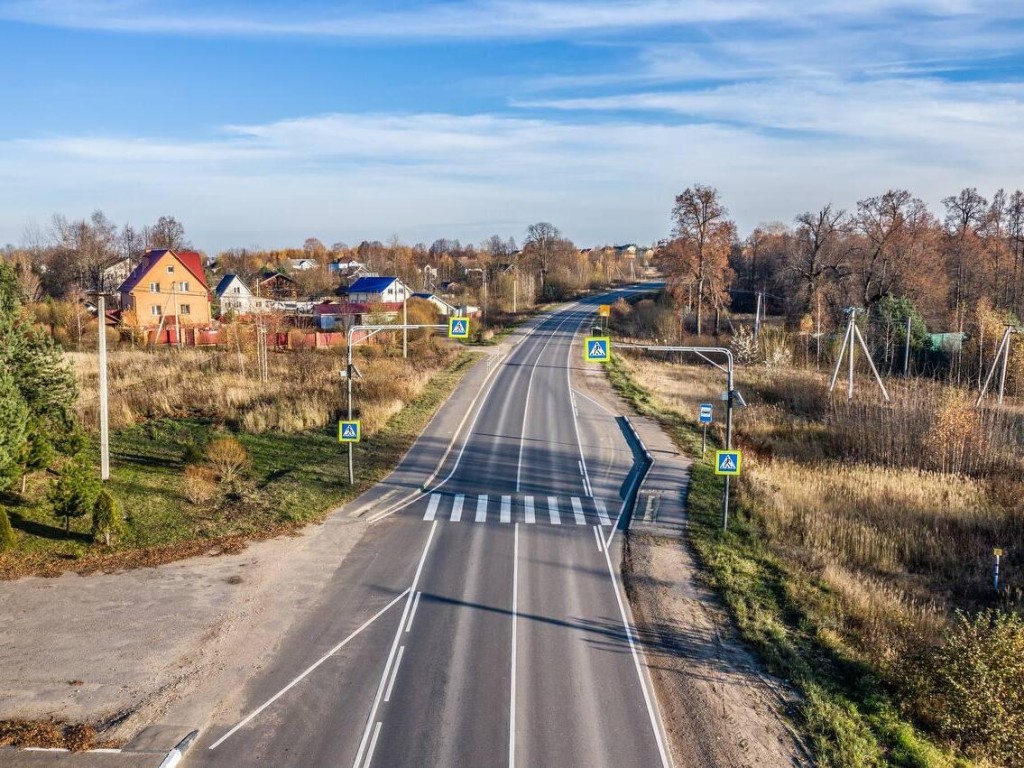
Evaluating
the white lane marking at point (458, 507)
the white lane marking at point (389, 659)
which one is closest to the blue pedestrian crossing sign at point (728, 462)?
the white lane marking at point (458, 507)

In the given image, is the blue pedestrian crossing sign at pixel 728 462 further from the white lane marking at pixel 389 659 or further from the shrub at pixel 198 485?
the shrub at pixel 198 485

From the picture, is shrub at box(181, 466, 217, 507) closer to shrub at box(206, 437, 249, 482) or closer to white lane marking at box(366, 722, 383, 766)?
shrub at box(206, 437, 249, 482)

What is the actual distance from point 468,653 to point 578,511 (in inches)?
397

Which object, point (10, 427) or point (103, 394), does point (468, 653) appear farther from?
point (103, 394)

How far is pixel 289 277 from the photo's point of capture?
11438 cm

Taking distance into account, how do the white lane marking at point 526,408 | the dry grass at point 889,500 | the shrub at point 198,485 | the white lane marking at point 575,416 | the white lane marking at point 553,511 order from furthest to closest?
the white lane marking at point 526,408 < the white lane marking at point 575,416 < the shrub at point 198,485 < the white lane marking at point 553,511 < the dry grass at point 889,500

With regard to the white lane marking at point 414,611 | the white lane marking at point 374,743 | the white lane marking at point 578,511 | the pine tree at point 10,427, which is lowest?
the white lane marking at point 374,743

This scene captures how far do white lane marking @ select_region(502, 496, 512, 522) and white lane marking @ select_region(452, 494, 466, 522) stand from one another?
1.39m

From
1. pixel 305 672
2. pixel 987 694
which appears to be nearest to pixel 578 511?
pixel 305 672

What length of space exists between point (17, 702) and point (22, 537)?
29.0 ft

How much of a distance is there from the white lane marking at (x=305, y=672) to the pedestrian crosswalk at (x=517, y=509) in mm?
6019

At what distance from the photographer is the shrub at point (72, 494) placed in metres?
21.3

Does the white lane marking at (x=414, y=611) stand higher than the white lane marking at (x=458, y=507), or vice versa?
the white lane marking at (x=458, y=507)

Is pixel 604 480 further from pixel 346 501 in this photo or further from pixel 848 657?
pixel 848 657
